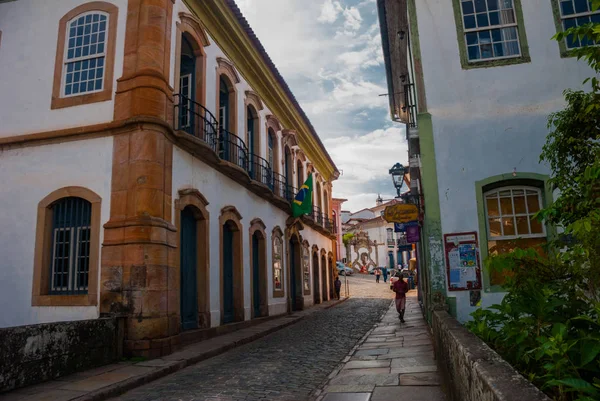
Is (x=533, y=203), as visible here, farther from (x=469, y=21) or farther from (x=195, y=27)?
(x=195, y=27)

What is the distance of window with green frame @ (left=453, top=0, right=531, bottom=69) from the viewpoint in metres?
8.80

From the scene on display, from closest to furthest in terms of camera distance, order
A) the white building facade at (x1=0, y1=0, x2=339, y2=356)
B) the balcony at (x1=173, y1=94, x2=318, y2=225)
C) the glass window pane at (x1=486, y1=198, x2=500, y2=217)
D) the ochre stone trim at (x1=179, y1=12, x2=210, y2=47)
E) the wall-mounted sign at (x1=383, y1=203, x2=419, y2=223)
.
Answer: the glass window pane at (x1=486, y1=198, x2=500, y2=217) < the white building facade at (x1=0, y1=0, x2=339, y2=356) < the wall-mounted sign at (x1=383, y1=203, x2=419, y2=223) < the balcony at (x1=173, y1=94, x2=318, y2=225) < the ochre stone trim at (x1=179, y1=12, x2=210, y2=47)

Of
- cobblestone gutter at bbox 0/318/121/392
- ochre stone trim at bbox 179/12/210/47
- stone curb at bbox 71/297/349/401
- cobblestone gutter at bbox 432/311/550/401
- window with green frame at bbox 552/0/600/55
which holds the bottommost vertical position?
stone curb at bbox 71/297/349/401

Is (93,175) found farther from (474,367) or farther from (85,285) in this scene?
(474,367)

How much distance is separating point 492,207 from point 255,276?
9633 mm

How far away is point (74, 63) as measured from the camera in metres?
10.9

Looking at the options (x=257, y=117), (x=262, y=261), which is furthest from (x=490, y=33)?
(x=262, y=261)

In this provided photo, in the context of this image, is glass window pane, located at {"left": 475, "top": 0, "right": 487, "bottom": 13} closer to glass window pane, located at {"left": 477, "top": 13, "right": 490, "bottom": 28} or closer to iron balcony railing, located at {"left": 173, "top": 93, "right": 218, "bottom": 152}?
glass window pane, located at {"left": 477, "top": 13, "right": 490, "bottom": 28}

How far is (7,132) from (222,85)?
5.95 metres

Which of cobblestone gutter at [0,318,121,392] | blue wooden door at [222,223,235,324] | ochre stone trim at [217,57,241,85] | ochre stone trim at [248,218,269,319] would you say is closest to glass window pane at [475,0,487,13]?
ochre stone trim at [217,57,241,85]

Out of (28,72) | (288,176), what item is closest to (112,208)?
(28,72)

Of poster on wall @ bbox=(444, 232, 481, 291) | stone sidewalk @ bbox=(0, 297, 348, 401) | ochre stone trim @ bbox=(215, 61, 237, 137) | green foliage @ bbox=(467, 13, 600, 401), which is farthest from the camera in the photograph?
ochre stone trim @ bbox=(215, 61, 237, 137)

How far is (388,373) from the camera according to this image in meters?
7.14

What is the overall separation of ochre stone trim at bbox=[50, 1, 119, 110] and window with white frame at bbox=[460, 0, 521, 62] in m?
7.32
